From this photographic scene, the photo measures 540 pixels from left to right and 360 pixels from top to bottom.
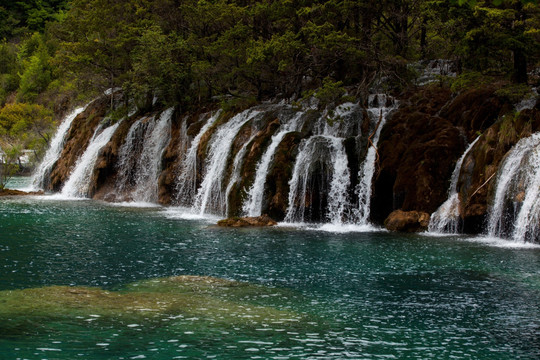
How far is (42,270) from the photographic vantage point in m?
16.5

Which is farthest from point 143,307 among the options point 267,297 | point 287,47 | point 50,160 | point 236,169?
point 50,160

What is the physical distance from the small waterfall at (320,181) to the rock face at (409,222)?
9.47ft

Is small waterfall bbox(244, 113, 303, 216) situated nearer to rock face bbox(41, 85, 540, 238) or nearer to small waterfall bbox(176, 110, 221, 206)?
rock face bbox(41, 85, 540, 238)

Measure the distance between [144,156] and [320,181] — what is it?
1799cm

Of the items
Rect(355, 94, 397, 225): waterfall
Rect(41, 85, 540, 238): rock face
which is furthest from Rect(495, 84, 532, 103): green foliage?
Rect(355, 94, 397, 225): waterfall

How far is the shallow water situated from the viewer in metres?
10.3

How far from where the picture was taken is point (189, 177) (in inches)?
1465

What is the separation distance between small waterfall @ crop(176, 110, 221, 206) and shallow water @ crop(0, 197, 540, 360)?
1286 centimetres

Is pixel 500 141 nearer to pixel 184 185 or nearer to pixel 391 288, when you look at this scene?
pixel 391 288

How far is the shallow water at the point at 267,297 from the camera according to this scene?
1028 cm

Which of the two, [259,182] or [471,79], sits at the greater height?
[471,79]

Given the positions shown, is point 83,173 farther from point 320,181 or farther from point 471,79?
point 471,79

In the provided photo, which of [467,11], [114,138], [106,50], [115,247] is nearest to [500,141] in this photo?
[467,11]

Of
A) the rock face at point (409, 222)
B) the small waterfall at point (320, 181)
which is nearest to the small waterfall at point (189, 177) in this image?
the small waterfall at point (320, 181)
